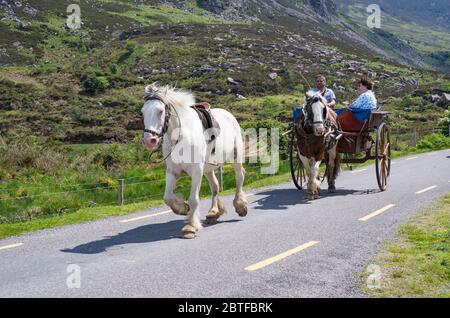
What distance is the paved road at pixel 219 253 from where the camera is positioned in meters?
5.43

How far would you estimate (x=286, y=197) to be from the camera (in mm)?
12547

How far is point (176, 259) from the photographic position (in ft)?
21.6

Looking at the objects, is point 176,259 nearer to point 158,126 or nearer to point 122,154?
point 158,126

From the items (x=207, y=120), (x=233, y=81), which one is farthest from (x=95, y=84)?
(x=207, y=120)

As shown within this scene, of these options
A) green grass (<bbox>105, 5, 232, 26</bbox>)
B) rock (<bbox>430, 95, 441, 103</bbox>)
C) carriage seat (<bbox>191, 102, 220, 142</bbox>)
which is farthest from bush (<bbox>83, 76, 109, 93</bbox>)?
green grass (<bbox>105, 5, 232, 26</bbox>)

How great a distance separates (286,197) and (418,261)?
6.20m

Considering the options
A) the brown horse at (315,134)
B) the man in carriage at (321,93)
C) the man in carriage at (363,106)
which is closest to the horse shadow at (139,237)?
the brown horse at (315,134)

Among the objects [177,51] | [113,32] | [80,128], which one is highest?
[113,32]

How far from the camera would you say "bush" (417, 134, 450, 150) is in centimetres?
2859

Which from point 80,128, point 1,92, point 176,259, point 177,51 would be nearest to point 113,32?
point 177,51

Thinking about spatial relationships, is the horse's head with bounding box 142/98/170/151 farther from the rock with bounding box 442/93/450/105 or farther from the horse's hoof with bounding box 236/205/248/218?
the rock with bounding box 442/93/450/105

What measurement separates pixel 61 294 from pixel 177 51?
277 ft

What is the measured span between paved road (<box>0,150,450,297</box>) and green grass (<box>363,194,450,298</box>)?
0.28 m

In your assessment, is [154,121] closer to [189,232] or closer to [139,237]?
[189,232]
